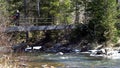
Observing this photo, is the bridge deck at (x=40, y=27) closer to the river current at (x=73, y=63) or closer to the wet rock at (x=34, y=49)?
the wet rock at (x=34, y=49)

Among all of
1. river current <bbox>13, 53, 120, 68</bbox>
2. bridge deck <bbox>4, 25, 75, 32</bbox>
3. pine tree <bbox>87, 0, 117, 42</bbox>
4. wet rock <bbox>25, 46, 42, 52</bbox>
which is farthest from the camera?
bridge deck <bbox>4, 25, 75, 32</bbox>

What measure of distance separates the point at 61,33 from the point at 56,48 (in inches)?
186

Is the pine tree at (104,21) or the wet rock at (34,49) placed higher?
the pine tree at (104,21)

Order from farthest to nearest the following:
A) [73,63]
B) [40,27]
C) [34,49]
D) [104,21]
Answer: [40,27], [34,49], [104,21], [73,63]

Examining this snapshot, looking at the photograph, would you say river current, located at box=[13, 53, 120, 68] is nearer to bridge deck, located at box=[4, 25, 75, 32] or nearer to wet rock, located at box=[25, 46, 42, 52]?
wet rock, located at box=[25, 46, 42, 52]

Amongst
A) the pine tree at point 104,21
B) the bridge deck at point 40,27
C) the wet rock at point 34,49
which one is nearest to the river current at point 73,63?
the wet rock at point 34,49

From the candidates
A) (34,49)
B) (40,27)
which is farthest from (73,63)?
(40,27)

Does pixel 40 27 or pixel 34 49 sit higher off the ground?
pixel 40 27

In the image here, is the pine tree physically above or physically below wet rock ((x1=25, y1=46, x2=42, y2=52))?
above

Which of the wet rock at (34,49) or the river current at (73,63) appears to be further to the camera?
the wet rock at (34,49)

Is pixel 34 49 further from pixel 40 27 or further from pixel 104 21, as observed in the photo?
pixel 104 21

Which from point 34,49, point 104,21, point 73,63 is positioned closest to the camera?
point 73,63

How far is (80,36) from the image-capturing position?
3925 centimetres

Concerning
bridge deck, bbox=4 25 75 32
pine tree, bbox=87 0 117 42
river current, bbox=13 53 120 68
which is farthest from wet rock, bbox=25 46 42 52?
river current, bbox=13 53 120 68
